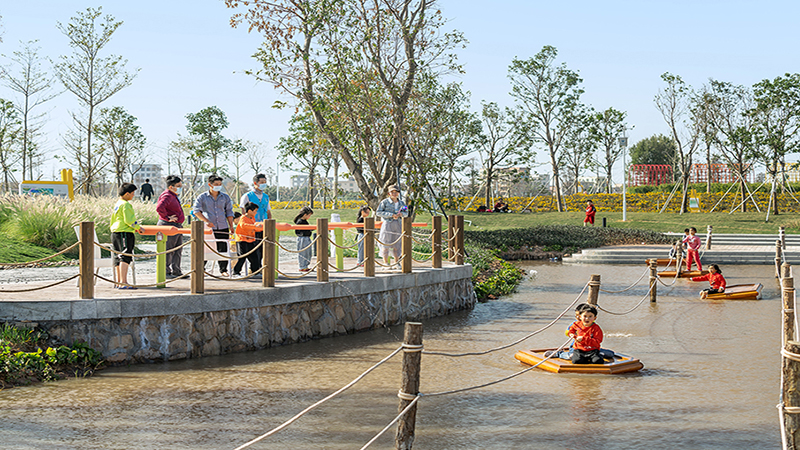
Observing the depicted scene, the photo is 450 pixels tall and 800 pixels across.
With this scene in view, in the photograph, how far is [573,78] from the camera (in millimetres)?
45625

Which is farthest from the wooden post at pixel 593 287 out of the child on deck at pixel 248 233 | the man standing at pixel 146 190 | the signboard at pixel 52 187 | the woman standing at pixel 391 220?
the man standing at pixel 146 190

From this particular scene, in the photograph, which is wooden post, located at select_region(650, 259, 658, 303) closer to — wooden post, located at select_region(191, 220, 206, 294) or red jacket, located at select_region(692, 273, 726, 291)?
red jacket, located at select_region(692, 273, 726, 291)

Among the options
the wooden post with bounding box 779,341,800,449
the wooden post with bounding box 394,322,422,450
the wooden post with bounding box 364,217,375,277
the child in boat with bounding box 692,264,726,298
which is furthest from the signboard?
the wooden post with bounding box 779,341,800,449

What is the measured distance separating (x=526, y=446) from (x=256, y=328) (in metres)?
5.26

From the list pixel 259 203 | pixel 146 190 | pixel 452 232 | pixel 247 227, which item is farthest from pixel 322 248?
pixel 146 190

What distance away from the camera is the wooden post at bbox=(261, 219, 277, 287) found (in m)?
11.0

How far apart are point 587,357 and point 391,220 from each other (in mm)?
6251

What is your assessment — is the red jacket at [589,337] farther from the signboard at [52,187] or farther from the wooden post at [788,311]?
the signboard at [52,187]

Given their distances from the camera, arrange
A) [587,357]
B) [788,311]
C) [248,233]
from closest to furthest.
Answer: [788,311], [587,357], [248,233]

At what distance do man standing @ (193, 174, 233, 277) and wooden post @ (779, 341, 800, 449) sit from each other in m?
8.64

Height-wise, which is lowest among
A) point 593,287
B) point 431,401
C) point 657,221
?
point 431,401

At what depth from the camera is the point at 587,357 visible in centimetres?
954

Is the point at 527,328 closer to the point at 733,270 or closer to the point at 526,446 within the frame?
the point at 526,446

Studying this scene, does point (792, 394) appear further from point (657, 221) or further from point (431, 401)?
point (657, 221)
